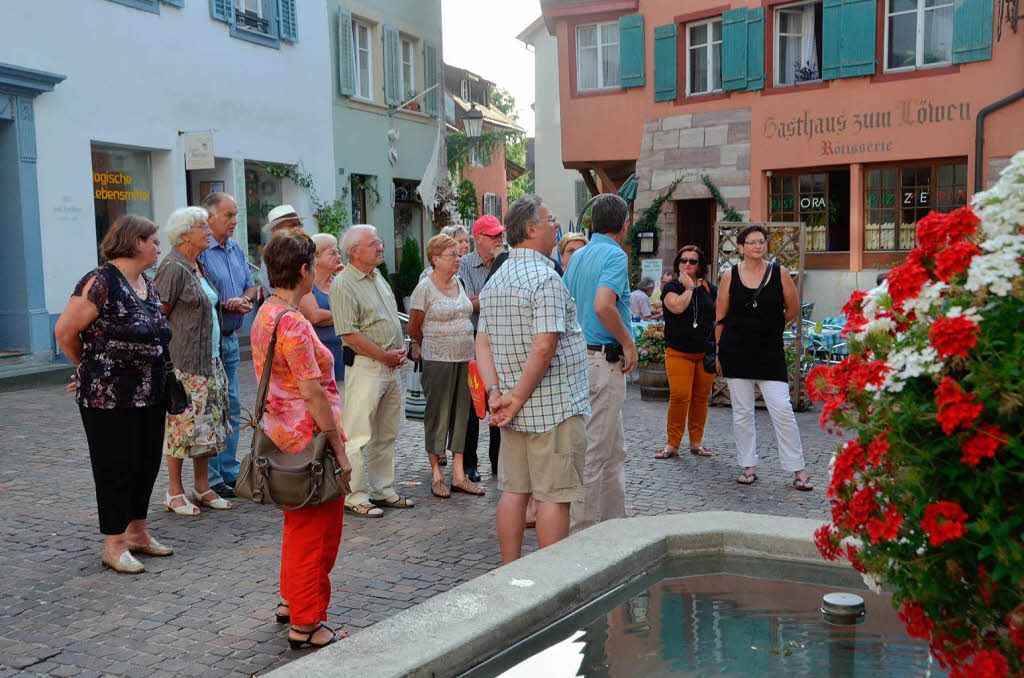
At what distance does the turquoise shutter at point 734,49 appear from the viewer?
19422 mm

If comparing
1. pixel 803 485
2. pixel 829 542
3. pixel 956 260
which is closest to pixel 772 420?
pixel 803 485

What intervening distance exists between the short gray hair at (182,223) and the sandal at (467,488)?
7.68 ft

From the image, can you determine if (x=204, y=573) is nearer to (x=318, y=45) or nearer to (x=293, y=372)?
(x=293, y=372)

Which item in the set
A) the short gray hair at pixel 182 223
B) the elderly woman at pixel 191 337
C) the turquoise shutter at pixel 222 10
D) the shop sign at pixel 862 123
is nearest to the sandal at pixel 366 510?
the elderly woman at pixel 191 337

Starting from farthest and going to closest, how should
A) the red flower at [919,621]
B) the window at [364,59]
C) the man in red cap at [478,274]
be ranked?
the window at [364,59] < the man in red cap at [478,274] < the red flower at [919,621]

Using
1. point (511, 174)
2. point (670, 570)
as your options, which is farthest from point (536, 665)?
point (511, 174)

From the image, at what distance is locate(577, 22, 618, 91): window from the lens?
21.7m

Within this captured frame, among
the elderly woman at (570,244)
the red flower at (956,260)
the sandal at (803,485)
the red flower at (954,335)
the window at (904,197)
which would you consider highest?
the window at (904,197)

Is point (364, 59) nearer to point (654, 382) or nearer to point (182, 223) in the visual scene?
point (654, 382)

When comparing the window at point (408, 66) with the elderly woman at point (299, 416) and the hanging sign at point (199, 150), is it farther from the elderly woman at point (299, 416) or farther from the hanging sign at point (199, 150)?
the elderly woman at point (299, 416)

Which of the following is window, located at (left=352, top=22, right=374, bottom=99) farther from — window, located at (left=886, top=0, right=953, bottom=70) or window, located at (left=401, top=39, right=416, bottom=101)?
window, located at (left=886, top=0, right=953, bottom=70)

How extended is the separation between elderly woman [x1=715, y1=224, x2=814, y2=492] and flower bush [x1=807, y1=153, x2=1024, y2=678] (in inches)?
170

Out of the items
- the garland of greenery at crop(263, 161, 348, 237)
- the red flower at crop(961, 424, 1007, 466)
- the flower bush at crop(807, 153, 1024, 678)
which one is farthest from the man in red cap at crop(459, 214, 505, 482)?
the garland of greenery at crop(263, 161, 348, 237)

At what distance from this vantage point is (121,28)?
49.1 ft
